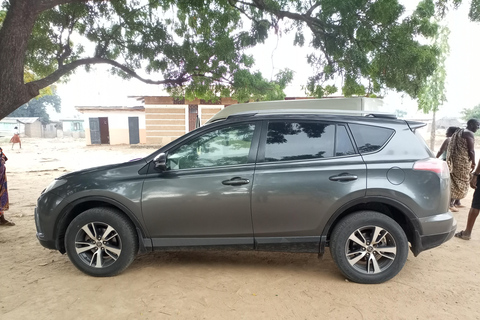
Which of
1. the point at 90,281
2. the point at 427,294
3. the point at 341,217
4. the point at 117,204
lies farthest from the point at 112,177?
the point at 427,294

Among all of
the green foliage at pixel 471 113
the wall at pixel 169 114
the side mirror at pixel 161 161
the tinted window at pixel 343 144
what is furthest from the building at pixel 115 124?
the green foliage at pixel 471 113

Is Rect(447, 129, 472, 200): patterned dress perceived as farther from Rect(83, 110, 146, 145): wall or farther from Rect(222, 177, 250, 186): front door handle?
Rect(83, 110, 146, 145): wall

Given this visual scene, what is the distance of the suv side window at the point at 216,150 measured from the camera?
3.32 metres

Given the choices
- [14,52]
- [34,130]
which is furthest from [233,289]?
[34,130]

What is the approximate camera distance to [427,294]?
119 inches

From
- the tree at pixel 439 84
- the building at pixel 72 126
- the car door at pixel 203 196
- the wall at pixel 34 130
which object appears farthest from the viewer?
the building at pixel 72 126

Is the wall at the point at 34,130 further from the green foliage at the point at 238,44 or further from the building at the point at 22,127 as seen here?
the green foliage at the point at 238,44

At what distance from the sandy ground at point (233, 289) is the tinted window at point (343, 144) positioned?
1372 mm

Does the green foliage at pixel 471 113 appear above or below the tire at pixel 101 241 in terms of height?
above

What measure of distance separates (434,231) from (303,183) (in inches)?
55.6

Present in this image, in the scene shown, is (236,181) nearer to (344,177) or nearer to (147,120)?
(344,177)

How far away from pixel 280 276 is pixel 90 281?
2047 mm

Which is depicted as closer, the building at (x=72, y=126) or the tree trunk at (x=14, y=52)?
the tree trunk at (x=14, y=52)

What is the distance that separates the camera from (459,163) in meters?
5.69
